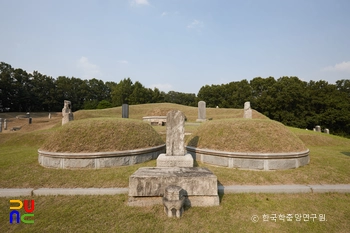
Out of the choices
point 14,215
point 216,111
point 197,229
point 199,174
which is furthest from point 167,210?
point 216,111

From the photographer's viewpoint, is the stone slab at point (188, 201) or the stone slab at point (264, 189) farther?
the stone slab at point (264, 189)

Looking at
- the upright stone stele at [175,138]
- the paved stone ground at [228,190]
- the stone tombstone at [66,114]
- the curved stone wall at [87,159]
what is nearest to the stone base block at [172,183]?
the paved stone ground at [228,190]

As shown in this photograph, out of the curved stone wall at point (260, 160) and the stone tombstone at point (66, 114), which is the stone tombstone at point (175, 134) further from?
the stone tombstone at point (66, 114)

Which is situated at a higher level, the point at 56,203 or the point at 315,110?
the point at 315,110

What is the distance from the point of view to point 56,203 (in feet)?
18.7

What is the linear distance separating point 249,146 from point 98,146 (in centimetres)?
802

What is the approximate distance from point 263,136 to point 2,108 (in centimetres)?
7614

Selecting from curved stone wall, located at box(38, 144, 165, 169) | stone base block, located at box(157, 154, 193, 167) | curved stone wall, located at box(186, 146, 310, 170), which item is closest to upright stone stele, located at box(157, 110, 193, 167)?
stone base block, located at box(157, 154, 193, 167)

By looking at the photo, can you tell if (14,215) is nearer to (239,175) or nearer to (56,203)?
(56,203)

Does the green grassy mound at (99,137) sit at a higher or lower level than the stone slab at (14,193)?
higher

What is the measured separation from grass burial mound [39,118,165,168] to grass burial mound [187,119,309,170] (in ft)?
10.3

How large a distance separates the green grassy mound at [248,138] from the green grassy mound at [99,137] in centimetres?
334

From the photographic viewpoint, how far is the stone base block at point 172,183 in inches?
217

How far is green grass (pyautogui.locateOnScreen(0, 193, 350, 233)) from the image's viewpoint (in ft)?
14.8
